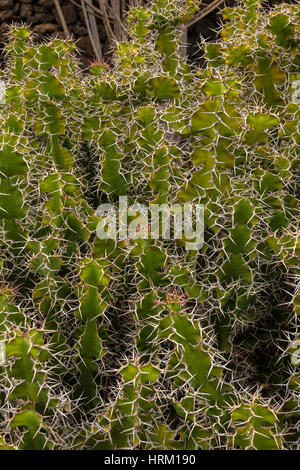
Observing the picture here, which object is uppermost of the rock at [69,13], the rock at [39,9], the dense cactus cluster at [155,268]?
the rock at [39,9]

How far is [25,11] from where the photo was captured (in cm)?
577

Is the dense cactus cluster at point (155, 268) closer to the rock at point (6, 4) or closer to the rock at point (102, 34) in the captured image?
the rock at point (102, 34)

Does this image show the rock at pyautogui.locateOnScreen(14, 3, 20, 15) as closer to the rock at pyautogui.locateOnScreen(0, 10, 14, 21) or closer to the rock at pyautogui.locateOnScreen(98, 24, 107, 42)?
the rock at pyautogui.locateOnScreen(0, 10, 14, 21)

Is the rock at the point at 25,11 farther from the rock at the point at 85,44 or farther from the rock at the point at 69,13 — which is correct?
the rock at the point at 85,44

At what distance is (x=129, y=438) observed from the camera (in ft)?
3.98

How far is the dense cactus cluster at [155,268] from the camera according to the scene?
1.22m

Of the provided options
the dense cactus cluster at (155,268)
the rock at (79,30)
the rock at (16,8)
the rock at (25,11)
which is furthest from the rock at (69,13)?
the dense cactus cluster at (155,268)

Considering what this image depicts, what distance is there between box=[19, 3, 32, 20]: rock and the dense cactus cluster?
13.9 feet

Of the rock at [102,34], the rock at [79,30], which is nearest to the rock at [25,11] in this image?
the rock at [79,30]

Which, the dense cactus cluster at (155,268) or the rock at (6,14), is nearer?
the dense cactus cluster at (155,268)

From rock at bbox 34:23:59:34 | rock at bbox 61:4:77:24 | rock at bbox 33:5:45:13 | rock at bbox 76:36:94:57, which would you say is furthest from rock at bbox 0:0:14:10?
rock at bbox 76:36:94:57

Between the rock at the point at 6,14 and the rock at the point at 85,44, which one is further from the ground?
the rock at the point at 6,14

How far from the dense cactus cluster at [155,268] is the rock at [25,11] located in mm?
4226

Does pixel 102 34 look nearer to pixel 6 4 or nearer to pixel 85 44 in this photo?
pixel 85 44
